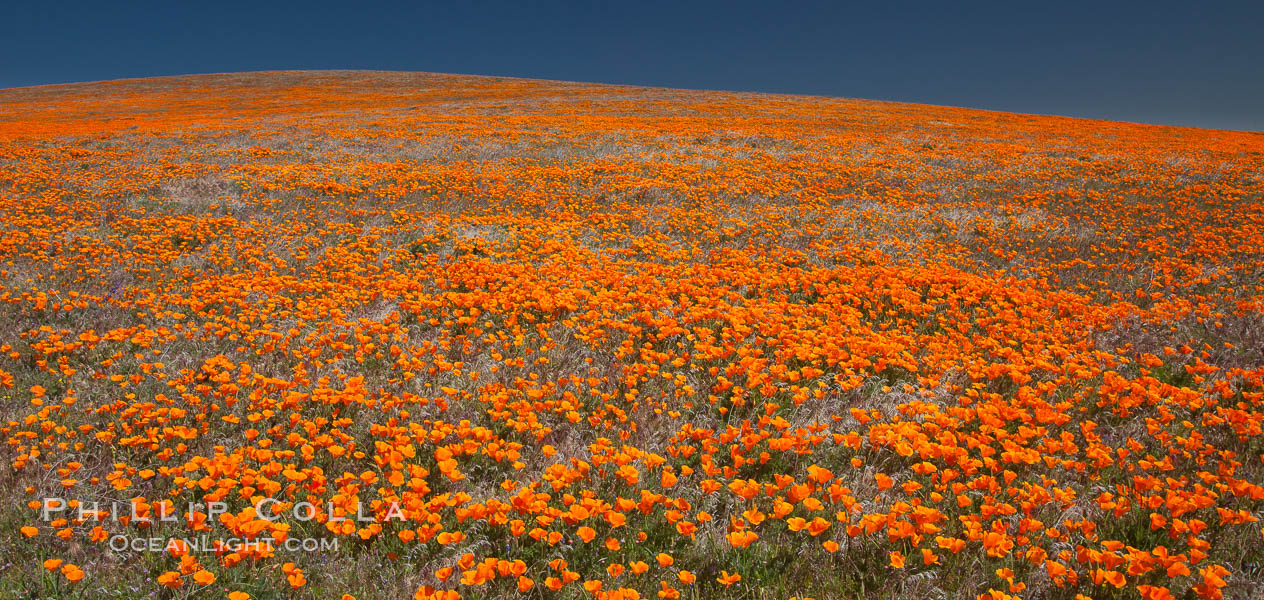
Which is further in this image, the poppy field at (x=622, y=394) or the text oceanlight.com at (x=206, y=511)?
the text oceanlight.com at (x=206, y=511)

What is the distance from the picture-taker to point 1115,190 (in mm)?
14469

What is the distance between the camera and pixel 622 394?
4.76m

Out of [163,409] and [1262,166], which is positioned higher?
[1262,166]

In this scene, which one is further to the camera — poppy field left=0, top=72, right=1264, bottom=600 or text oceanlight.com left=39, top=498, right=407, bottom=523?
text oceanlight.com left=39, top=498, right=407, bottom=523

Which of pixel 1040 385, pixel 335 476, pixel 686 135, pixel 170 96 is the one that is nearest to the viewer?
pixel 335 476

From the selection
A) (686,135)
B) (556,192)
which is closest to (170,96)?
(686,135)

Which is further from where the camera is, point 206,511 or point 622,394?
point 622,394

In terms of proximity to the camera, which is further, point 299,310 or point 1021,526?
point 299,310

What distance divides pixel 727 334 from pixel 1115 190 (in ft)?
48.5

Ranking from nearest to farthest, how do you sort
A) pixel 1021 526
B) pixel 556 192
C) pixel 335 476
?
pixel 1021 526
pixel 335 476
pixel 556 192

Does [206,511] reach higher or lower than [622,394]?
lower

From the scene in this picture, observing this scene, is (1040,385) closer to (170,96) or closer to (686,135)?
(686,135)

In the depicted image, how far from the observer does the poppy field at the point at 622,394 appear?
2.95 meters

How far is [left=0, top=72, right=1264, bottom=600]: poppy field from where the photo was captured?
9.68ft
